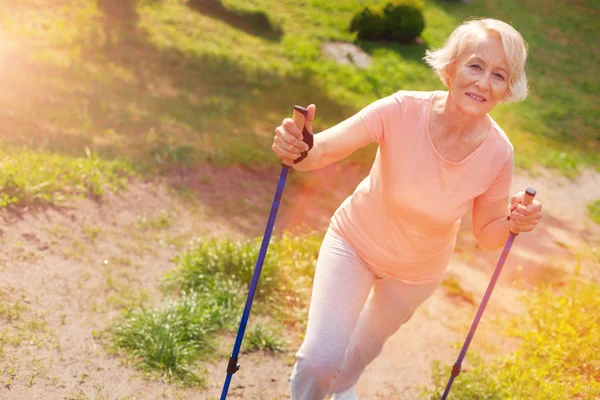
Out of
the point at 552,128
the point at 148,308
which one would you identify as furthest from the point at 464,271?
the point at 552,128

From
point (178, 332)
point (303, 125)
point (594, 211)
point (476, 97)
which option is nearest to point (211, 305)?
point (178, 332)

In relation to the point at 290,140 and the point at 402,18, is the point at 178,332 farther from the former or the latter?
the point at 402,18

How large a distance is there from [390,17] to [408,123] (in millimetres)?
11917

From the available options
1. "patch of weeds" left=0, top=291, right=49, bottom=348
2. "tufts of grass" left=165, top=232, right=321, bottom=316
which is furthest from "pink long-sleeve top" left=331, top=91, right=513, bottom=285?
"patch of weeds" left=0, top=291, right=49, bottom=348

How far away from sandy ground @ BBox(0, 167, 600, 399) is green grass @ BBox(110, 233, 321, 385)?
14cm

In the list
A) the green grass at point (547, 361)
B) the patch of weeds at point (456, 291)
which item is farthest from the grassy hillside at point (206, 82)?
the green grass at point (547, 361)

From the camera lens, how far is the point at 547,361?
5141mm

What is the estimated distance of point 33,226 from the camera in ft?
18.0

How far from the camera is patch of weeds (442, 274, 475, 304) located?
249 inches

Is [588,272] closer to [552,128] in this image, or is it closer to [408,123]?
[408,123]

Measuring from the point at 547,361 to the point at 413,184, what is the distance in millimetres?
2742

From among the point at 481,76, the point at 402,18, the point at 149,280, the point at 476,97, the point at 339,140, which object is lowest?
the point at 149,280

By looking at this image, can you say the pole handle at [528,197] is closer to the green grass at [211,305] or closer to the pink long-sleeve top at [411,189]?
the pink long-sleeve top at [411,189]

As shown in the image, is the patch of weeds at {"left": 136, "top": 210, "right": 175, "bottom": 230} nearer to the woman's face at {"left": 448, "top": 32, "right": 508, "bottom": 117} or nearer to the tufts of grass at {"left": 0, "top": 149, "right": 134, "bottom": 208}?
the tufts of grass at {"left": 0, "top": 149, "right": 134, "bottom": 208}
